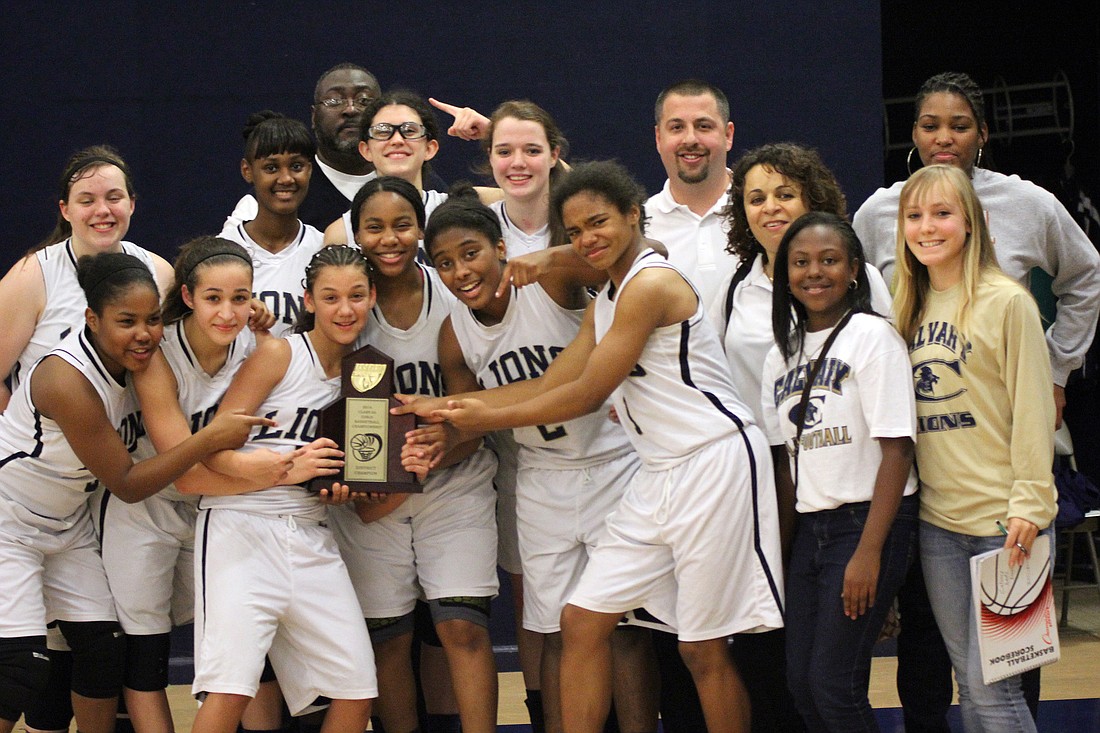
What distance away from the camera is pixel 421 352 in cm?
331

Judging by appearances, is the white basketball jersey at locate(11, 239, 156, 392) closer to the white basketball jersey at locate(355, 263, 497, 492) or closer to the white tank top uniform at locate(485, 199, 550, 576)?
the white basketball jersey at locate(355, 263, 497, 492)

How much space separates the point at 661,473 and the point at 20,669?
169 centimetres

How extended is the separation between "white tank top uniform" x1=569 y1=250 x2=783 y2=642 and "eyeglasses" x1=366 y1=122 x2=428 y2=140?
905 mm

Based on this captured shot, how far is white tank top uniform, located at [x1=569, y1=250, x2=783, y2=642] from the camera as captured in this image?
9.62 ft

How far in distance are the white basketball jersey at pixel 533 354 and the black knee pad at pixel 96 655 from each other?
1193 mm

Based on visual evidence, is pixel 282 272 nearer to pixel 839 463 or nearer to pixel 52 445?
pixel 52 445

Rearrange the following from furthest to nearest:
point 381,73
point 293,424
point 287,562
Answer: point 381,73
point 293,424
point 287,562

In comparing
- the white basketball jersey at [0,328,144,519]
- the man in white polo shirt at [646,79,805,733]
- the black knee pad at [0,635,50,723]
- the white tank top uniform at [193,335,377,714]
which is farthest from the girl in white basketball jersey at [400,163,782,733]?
the black knee pad at [0,635,50,723]

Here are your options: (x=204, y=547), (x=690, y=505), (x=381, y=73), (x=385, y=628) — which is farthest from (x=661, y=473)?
(x=381, y=73)

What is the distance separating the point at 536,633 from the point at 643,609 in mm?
428

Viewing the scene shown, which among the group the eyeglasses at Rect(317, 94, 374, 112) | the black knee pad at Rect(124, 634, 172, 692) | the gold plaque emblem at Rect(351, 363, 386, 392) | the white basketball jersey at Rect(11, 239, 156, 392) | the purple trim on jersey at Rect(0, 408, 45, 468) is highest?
the eyeglasses at Rect(317, 94, 374, 112)

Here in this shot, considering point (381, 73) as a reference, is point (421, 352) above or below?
below

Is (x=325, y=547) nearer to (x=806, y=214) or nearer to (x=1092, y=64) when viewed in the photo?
(x=806, y=214)

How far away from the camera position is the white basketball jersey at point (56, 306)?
3424 millimetres
